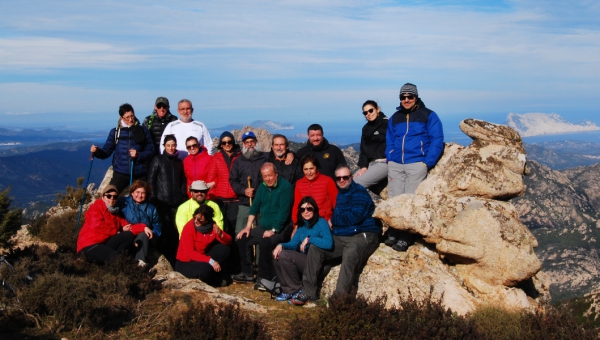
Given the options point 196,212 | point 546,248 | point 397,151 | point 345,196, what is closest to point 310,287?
point 345,196

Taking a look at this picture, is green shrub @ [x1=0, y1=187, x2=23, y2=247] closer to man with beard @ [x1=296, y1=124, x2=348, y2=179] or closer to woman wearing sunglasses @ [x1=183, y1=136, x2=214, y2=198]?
woman wearing sunglasses @ [x1=183, y1=136, x2=214, y2=198]

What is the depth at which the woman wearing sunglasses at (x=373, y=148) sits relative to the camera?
11.1m

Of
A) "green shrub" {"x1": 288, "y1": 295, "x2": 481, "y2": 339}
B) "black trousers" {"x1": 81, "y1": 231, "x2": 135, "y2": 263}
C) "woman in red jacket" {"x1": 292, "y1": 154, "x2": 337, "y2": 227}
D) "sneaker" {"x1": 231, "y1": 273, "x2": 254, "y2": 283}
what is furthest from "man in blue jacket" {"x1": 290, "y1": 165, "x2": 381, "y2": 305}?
"black trousers" {"x1": 81, "y1": 231, "x2": 135, "y2": 263}

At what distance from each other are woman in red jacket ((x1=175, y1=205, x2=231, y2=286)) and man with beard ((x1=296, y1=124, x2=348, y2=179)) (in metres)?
2.37

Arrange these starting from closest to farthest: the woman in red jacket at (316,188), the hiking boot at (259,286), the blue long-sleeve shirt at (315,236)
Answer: the blue long-sleeve shirt at (315,236) < the woman in red jacket at (316,188) < the hiking boot at (259,286)

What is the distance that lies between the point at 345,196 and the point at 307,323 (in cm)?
273

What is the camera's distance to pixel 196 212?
9820 millimetres

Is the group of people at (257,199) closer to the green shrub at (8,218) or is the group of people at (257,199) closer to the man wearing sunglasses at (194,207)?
the man wearing sunglasses at (194,207)

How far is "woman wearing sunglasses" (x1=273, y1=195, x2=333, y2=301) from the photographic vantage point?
9.33 meters

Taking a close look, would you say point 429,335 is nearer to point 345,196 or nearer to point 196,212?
point 345,196

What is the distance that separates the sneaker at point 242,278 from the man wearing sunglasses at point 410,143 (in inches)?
114

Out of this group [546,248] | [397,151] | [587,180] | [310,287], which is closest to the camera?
[310,287]

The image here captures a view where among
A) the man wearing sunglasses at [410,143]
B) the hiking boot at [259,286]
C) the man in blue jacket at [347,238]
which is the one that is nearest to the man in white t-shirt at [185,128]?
the hiking boot at [259,286]

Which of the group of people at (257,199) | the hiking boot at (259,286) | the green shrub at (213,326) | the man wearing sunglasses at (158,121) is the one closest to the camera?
the green shrub at (213,326)
